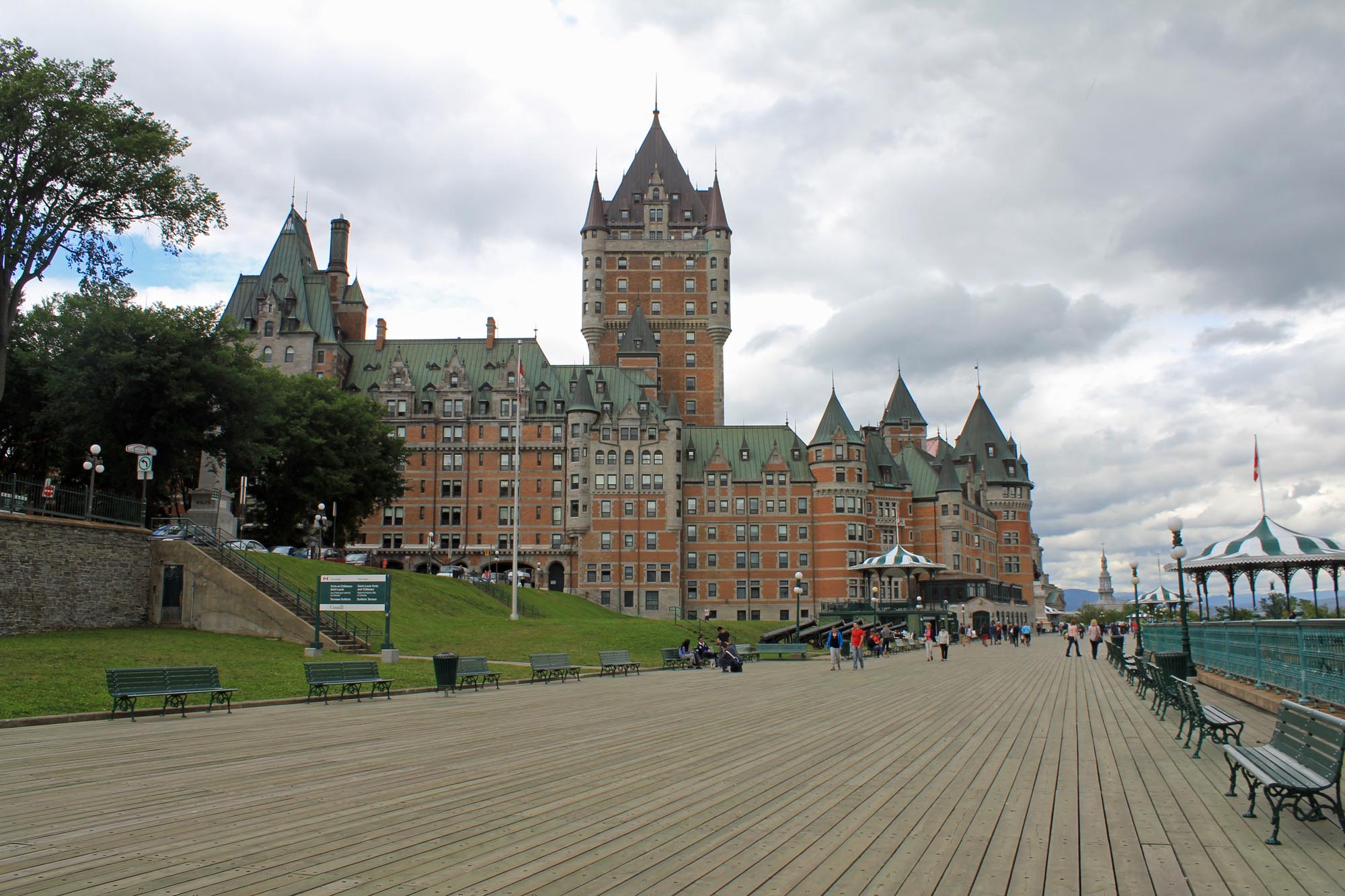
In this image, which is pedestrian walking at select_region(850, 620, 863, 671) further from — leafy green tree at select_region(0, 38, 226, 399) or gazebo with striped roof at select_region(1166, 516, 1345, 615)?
Answer: leafy green tree at select_region(0, 38, 226, 399)

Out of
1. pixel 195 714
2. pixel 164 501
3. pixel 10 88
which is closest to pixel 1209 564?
pixel 195 714

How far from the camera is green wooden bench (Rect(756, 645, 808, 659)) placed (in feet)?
143

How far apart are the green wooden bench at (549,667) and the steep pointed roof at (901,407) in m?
94.6

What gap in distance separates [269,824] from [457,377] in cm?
8721

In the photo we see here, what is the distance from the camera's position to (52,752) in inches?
540

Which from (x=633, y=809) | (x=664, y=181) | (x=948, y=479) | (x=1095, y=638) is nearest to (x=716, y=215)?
(x=664, y=181)

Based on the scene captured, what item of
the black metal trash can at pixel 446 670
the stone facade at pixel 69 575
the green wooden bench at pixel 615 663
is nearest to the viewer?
the black metal trash can at pixel 446 670

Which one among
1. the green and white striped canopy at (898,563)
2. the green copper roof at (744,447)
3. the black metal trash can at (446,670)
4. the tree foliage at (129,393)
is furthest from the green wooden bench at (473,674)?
the green copper roof at (744,447)

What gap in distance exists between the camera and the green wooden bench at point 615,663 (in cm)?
3180

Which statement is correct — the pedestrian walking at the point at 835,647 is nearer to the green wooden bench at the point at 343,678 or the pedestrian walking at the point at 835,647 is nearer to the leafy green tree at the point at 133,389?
the green wooden bench at the point at 343,678

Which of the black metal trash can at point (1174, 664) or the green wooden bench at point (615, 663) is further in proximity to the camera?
the green wooden bench at point (615, 663)

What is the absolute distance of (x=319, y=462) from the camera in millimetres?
67688

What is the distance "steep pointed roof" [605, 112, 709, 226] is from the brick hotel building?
14.7 meters

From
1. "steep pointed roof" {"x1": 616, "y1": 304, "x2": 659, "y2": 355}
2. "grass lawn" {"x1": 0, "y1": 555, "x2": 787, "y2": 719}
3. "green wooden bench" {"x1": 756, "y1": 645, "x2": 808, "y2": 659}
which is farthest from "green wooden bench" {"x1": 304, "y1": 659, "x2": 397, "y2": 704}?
"steep pointed roof" {"x1": 616, "y1": 304, "x2": 659, "y2": 355}
